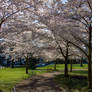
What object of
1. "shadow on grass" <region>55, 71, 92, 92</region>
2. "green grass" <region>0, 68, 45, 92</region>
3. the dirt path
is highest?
"shadow on grass" <region>55, 71, 92, 92</region>

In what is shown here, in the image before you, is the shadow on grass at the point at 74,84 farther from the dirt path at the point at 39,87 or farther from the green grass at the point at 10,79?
the green grass at the point at 10,79

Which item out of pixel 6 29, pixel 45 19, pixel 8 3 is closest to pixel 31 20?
pixel 45 19

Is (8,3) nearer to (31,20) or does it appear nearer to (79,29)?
(31,20)

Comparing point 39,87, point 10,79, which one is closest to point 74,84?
point 39,87

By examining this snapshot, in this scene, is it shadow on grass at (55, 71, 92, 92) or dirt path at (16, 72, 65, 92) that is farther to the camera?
dirt path at (16, 72, 65, 92)

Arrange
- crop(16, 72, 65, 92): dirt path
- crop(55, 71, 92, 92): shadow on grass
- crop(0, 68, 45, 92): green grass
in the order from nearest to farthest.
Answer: crop(55, 71, 92, 92): shadow on grass → crop(16, 72, 65, 92): dirt path → crop(0, 68, 45, 92): green grass

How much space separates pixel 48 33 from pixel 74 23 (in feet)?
10.2

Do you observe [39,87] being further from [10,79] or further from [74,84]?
[10,79]

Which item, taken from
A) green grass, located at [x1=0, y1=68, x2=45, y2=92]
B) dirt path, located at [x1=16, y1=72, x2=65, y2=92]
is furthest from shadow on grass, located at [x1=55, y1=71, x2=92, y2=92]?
green grass, located at [x1=0, y1=68, x2=45, y2=92]

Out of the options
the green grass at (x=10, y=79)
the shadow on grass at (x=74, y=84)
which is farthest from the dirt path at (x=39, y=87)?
the green grass at (x=10, y=79)

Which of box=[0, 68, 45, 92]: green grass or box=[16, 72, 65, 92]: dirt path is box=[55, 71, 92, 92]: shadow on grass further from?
box=[0, 68, 45, 92]: green grass

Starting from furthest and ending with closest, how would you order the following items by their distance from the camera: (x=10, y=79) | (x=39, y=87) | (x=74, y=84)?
1. (x=10, y=79)
2. (x=74, y=84)
3. (x=39, y=87)

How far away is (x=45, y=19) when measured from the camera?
11023mm

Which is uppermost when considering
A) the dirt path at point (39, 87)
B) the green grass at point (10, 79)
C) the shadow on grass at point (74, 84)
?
the shadow on grass at point (74, 84)
